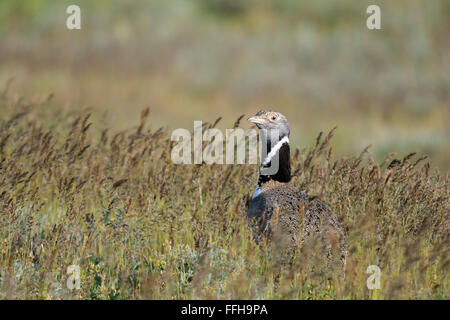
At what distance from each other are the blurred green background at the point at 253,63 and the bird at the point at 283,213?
27.3 feet

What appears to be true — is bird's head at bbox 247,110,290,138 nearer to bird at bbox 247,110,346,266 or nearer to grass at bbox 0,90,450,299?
bird at bbox 247,110,346,266

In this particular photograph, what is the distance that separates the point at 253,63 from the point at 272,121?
12.2 metres

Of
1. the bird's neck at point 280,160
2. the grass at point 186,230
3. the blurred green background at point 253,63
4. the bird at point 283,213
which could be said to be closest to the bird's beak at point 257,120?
the bird at point 283,213

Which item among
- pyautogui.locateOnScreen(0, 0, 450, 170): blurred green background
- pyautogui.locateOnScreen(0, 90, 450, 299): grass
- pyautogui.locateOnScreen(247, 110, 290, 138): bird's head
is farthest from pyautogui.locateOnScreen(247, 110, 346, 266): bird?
pyautogui.locateOnScreen(0, 0, 450, 170): blurred green background

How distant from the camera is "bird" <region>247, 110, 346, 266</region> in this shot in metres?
4.32

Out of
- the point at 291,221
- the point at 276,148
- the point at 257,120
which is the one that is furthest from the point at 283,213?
the point at 257,120

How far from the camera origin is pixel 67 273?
14.5 feet

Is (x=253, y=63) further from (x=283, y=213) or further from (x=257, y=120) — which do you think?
(x=283, y=213)

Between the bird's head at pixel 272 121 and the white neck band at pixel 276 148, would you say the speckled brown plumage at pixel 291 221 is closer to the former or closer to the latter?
the white neck band at pixel 276 148

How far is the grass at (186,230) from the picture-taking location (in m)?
4.19

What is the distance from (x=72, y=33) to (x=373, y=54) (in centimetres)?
960

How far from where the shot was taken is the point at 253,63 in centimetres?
1766

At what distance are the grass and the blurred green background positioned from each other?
773cm
